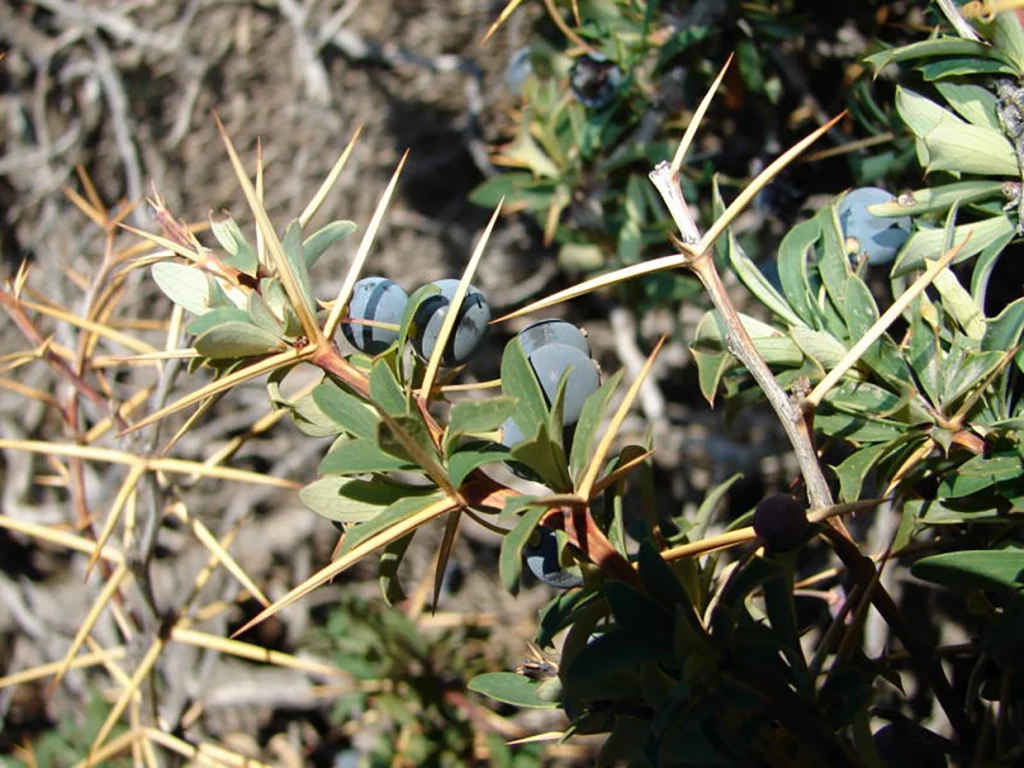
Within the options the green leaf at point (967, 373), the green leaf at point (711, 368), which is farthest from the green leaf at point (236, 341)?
the green leaf at point (967, 373)

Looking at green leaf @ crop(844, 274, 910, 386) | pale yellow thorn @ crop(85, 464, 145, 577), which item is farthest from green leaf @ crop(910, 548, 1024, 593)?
pale yellow thorn @ crop(85, 464, 145, 577)

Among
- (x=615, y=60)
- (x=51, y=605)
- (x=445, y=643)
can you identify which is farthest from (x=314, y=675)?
(x=615, y=60)

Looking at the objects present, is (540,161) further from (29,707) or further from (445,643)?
(29,707)

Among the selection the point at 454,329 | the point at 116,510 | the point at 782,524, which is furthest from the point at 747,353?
the point at 116,510

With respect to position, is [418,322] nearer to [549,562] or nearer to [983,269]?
[549,562]

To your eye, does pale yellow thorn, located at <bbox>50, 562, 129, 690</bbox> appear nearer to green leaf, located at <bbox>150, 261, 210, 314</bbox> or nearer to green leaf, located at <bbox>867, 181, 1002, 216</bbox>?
green leaf, located at <bbox>150, 261, 210, 314</bbox>
